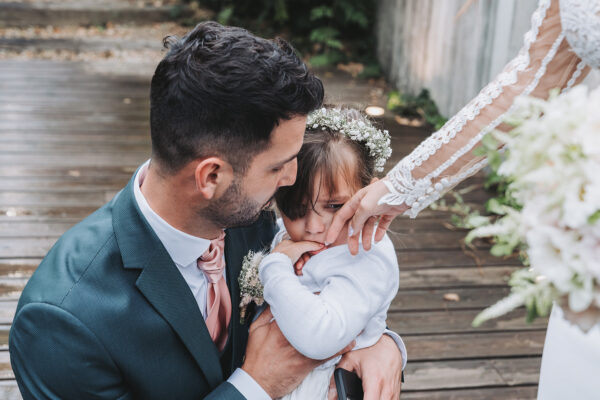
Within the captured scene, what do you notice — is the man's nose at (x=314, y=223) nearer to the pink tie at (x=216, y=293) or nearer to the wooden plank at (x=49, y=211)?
the pink tie at (x=216, y=293)

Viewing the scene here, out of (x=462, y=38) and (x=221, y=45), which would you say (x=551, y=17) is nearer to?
(x=221, y=45)

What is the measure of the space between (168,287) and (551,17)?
1.14 meters

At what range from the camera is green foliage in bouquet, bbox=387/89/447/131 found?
5629mm

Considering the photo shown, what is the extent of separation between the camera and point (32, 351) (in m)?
1.38

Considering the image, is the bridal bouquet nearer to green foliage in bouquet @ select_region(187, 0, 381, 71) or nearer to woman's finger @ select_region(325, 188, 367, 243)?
woman's finger @ select_region(325, 188, 367, 243)

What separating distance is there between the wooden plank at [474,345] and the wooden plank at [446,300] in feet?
0.71

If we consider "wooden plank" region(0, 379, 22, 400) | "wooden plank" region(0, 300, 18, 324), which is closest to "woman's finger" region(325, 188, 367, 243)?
"wooden plank" region(0, 379, 22, 400)

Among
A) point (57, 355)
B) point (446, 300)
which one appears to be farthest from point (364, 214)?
point (446, 300)

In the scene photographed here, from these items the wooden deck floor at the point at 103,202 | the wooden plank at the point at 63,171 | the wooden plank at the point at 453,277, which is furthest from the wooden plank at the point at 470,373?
the wooden plank at the point at 63,171

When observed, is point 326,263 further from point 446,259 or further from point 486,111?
point 446,259

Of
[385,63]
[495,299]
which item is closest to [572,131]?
[495,299]

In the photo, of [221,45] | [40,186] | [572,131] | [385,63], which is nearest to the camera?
[572,131]

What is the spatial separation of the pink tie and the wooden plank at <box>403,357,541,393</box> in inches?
41.0

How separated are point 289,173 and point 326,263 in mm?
301
